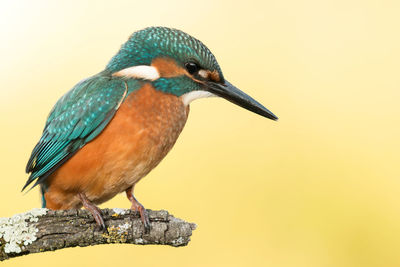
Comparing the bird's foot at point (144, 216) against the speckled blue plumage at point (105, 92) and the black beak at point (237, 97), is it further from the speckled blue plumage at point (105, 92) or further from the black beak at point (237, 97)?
the black beak at point (237, 97)

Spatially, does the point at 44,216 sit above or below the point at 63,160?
below

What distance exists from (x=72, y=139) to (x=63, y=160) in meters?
0.16

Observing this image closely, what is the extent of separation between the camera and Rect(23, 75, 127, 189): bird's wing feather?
3.30 meters

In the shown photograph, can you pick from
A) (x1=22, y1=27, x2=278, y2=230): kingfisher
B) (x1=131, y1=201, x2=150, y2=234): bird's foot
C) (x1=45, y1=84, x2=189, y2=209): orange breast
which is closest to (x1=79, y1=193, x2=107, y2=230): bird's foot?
(x1=22, y1=27, x2=278, y2=230): kingfisher

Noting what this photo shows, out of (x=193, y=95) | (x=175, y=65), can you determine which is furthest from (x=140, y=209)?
(x=175, y=65)

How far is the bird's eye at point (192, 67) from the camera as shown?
134 inches

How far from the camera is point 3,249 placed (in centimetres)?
295

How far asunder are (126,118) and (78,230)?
0.79 metres

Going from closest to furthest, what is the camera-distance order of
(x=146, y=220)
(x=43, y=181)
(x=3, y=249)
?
(x=3, y=249) < (x=146, y=220) < (x=43, y=181)

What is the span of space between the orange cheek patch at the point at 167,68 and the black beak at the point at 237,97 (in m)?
0.22

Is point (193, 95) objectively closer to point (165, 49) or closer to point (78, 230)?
point (165, 49)

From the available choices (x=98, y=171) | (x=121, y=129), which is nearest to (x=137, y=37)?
(x=121, y=129)

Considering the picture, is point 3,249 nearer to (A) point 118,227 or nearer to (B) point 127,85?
(A) point 118,227

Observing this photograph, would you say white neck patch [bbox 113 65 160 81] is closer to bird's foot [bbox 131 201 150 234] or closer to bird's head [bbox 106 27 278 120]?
bird's head [bbox 106 27 278 120]
